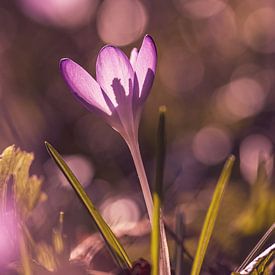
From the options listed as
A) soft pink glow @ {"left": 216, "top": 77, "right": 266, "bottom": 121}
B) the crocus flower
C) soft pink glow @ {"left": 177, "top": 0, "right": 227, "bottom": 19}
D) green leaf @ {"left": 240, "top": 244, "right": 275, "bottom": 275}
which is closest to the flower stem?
the crocus flower

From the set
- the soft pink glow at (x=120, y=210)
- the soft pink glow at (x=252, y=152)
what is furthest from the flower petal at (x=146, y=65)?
the soft pink glow at (x=252, y=152)

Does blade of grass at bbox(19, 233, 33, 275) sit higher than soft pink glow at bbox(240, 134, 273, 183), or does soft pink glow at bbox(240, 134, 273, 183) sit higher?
soft pink glow at bbox(240, 134, 273, 183)

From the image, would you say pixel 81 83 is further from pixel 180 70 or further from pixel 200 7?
pixel 200 7

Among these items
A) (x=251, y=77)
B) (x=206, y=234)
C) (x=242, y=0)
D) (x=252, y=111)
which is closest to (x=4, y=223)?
(x=206, y=234)

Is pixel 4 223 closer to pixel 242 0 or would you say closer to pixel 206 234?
pixel 206 234

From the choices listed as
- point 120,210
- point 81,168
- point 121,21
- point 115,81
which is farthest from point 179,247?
point 121,21

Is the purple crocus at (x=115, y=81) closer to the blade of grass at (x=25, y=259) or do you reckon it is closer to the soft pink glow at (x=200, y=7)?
the blade of grass at (x=25, y=259)

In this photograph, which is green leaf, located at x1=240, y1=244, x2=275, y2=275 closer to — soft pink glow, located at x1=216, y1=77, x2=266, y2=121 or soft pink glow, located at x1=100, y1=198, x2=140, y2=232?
soft pink glow, located at x1=100, y1=198, x2=140, y2=232
